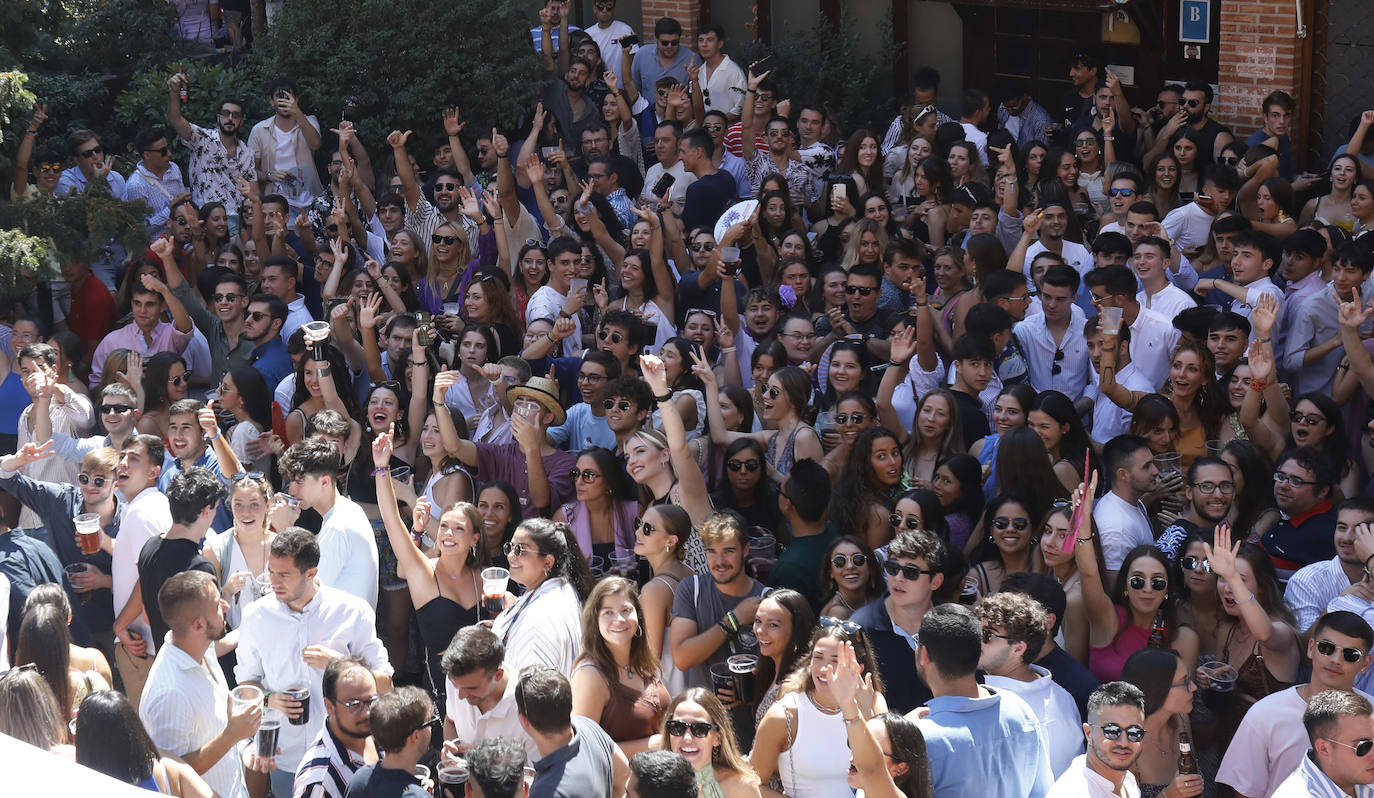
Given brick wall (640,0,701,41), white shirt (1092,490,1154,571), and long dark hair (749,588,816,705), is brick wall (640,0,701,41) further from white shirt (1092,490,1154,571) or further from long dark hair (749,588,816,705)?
long dark hair (749,588,816,705)

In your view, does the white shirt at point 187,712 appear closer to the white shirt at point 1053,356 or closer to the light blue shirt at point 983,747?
the light blue shirt at point 983,747

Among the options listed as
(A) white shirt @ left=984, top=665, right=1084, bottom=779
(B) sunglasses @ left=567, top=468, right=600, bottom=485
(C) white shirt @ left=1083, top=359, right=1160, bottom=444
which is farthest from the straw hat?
(A) white shirt @ left=984, top=665, right=1084, bottom=779

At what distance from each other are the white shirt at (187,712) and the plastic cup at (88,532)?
5.31 ft

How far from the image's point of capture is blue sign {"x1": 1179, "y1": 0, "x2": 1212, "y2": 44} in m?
12.0

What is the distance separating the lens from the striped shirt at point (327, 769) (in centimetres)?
490

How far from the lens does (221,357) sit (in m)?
9.73

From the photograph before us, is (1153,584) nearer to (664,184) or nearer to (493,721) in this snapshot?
(493,721)

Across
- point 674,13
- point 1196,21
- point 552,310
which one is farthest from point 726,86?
point 552,310

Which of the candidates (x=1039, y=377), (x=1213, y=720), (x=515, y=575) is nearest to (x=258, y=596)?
(x=515, y=575)

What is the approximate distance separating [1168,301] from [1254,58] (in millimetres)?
3681

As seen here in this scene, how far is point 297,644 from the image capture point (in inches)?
225

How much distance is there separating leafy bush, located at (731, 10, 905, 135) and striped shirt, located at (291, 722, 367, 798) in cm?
924

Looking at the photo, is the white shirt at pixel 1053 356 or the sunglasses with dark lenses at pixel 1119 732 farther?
the white shirt at pixel 1053 356

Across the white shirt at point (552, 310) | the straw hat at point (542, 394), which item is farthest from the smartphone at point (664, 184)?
the straw hat at point (542, 394)
